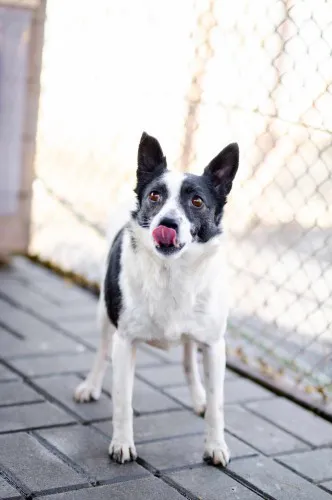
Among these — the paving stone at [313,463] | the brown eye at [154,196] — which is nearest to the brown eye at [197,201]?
the brown eye at [154,196]

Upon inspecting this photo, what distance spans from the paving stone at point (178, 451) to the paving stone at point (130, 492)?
149mm

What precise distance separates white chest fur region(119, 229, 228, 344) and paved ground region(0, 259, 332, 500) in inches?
18.1

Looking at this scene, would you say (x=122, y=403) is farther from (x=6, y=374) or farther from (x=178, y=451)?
(x=6, y=374)

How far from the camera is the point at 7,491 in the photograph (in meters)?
2.59

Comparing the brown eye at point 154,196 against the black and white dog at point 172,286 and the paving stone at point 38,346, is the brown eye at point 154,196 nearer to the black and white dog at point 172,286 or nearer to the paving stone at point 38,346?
the black and white dog at point 172,286

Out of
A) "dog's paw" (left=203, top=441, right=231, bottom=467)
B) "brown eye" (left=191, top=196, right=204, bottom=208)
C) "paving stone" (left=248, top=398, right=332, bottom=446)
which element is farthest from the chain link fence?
"brown eye" (left=191, top=196, right=204, bottom=208)

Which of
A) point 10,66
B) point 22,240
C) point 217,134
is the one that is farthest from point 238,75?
point 22,240

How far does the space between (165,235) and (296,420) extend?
130 cm

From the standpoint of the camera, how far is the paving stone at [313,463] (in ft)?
9.92

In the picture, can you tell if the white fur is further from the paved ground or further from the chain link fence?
Result: the chain link fence

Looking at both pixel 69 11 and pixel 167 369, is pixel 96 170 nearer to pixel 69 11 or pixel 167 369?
pixel 69 11

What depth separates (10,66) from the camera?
207 inches

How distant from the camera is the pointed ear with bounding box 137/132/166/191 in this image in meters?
2.89

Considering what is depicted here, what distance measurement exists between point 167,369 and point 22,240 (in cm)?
196
